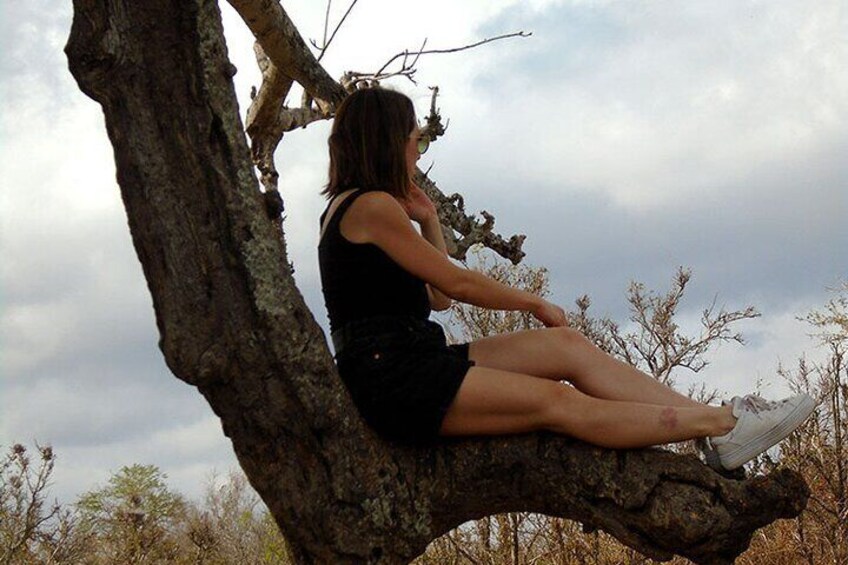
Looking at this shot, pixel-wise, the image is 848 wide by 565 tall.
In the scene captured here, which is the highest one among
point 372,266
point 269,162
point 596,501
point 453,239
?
point 269,162

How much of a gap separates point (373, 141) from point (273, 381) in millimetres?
989

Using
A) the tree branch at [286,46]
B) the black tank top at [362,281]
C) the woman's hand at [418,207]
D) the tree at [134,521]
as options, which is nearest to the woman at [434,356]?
the black tank top at [362,281]

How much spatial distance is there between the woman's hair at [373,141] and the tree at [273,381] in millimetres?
452

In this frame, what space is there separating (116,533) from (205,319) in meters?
9.49

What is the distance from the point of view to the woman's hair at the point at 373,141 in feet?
12.2

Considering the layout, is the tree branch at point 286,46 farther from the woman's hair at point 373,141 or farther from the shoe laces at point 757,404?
the shoe laces at point 757,404

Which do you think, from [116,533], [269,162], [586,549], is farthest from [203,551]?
[269,162]

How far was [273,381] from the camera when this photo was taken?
3.24m

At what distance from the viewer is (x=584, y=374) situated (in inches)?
146

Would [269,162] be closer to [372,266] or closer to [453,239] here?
[453,239]

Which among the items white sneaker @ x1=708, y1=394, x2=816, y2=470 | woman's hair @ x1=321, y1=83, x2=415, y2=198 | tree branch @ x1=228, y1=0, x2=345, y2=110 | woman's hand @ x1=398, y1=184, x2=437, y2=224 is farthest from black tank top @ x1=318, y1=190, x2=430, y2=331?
tree branch @ x1=228, y1=0, x2=345, y2=110

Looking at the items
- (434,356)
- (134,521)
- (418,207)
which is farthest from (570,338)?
(134,521)

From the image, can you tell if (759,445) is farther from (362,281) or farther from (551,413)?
(362,281)

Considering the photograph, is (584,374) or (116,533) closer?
(584,374)
